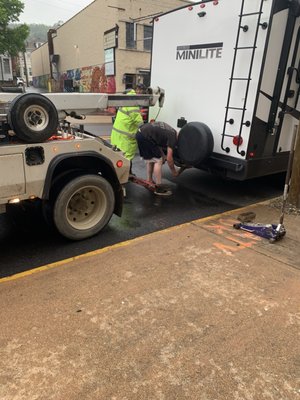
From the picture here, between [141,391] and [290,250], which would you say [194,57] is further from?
[141,391]

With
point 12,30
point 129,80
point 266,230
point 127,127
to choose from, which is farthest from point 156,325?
point 12,30

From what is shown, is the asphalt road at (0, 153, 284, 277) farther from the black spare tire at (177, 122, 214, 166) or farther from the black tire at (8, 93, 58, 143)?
the black tire at (8, 93, 58, 143)

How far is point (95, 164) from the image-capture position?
424 centimetres

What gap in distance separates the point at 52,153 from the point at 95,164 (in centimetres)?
68

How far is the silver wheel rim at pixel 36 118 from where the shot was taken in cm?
341

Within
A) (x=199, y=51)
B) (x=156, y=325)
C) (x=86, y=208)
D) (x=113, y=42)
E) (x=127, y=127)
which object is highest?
(x=113, y=42)

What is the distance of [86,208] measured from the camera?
434 cm

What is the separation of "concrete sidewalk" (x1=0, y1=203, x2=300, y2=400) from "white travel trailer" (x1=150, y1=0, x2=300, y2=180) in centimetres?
191

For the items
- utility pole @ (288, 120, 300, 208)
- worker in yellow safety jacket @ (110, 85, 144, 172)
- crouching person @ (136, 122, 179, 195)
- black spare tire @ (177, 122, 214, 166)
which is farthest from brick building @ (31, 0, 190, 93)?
utility pole @ (288, 120, 300, 208)

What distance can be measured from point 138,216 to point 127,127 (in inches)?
70.3

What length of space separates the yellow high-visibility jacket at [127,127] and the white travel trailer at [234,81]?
2.75 feet

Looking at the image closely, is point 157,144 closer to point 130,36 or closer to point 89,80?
point 130,36

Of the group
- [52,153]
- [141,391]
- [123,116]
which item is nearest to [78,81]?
[123,116]

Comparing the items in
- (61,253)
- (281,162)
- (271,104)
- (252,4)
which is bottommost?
(61,253)
